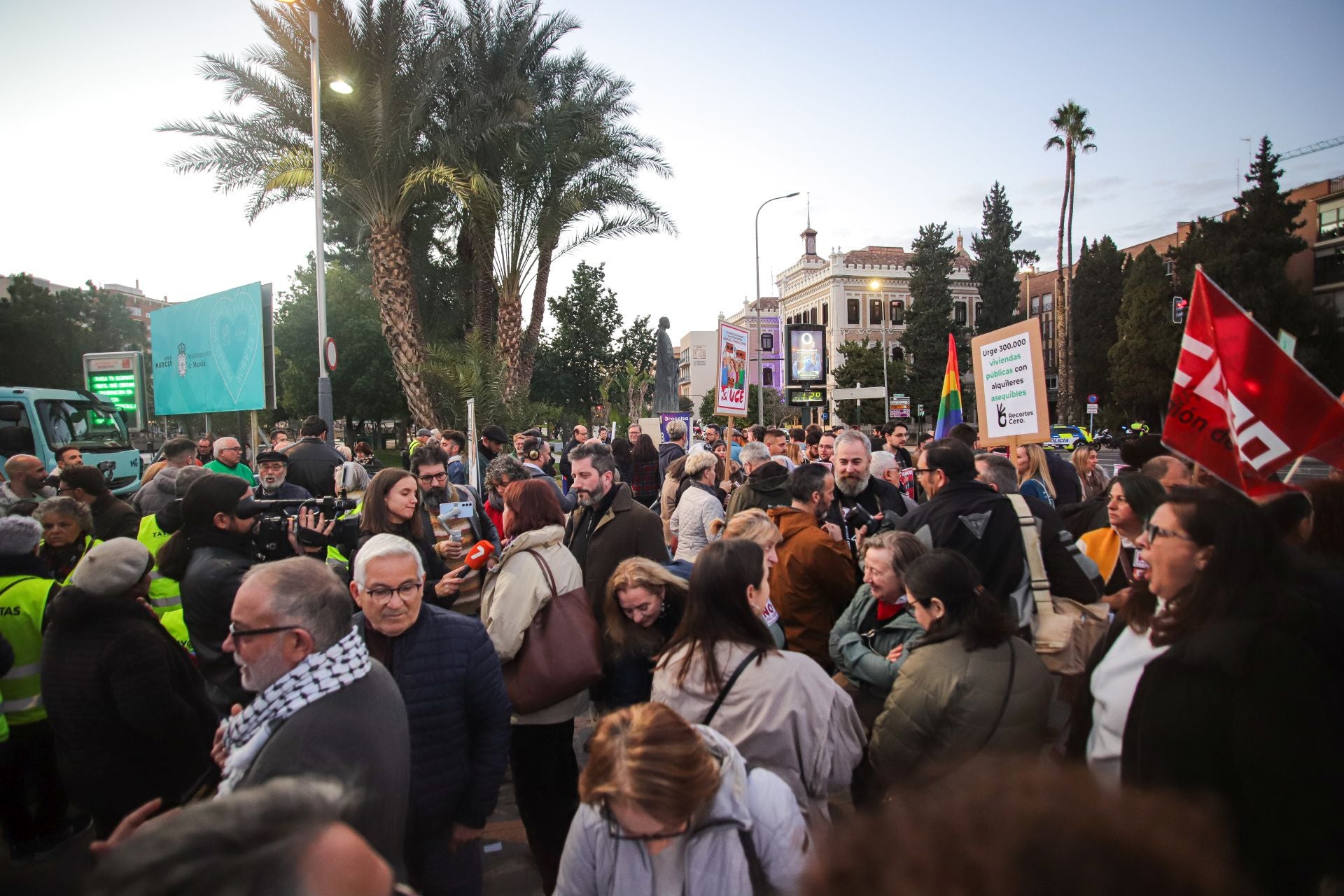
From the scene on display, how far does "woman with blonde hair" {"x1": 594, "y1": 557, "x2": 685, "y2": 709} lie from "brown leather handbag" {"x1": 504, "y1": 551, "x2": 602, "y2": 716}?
11 centimetres

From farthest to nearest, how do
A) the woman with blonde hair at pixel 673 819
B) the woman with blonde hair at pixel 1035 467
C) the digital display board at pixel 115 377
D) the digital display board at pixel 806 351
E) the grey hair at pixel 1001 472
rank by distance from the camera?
the digital display board at pixel 806 351 < the digital display board at pixel 115 377 < the woman with blonde hair at pixel 1035 467 < the grey hair at pixel 1001 472 < the woman with blonde hair at pixel 673 819

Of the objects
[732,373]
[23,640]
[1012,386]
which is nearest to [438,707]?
[23,640]

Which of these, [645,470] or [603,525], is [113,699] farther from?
[645,470]

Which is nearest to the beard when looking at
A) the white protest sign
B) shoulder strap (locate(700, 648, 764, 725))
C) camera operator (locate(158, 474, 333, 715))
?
the white protest sign

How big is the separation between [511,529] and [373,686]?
1.53 metres

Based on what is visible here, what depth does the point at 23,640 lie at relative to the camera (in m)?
3.79

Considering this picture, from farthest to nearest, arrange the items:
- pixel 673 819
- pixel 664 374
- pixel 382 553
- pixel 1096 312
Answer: pixel 1096 312 < pixel 664 374 < pixel 382 553 < pixel 673 819

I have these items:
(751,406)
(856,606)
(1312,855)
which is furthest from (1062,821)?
(751,406)

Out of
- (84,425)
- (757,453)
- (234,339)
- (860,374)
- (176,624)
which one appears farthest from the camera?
(860,374)

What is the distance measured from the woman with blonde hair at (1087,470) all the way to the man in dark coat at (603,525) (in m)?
4.61

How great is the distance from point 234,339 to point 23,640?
8.59 m

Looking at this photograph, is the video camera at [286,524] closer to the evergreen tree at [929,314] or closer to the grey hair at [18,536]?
the grey hair at [18,536]

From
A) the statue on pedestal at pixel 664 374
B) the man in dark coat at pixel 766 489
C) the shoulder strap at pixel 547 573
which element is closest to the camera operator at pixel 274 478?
the shoulder strap at pixel 547 573

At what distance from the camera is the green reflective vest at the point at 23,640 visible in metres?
3.76
